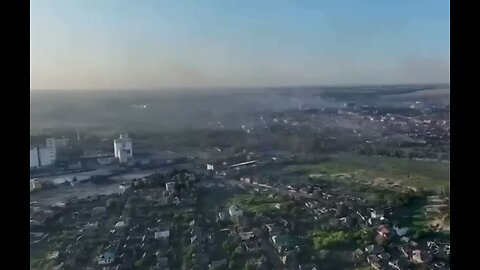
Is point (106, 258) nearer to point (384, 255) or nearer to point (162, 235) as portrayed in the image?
point (162, 235)

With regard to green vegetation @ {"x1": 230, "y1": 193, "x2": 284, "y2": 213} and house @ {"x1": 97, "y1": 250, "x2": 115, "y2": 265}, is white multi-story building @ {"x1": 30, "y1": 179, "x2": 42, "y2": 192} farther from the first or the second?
green vegetation @ {"x1": 230, "y1": 193, "x2": 284, "y2": 213}

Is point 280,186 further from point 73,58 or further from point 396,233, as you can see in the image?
point 73,58

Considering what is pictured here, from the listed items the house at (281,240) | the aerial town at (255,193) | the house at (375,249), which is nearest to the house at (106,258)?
the aerial town at (255,193)

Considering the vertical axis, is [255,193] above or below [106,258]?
above

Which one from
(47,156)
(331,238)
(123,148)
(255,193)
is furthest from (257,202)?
(47,156)
